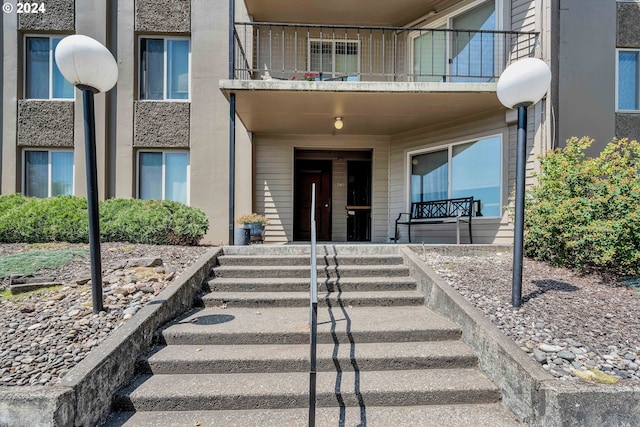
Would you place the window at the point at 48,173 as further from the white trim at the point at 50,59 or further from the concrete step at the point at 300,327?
the concrete step at the point at 300,327

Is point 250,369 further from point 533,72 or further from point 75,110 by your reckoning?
point 75,110

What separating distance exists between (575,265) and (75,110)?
402 inches

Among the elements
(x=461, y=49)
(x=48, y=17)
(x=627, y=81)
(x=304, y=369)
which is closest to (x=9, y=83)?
(x=48, y=17)

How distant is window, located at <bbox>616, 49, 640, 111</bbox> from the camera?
22.2 feet

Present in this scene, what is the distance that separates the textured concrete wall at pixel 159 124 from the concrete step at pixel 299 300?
207 inches

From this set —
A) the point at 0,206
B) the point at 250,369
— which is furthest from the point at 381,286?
the point at 0,206

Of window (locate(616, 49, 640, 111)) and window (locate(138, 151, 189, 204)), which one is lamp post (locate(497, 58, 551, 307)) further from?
window (locate(138, 151, 189, 204))

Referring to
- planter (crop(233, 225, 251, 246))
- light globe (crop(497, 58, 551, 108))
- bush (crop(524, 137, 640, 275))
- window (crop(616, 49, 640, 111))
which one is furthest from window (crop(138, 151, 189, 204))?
window (crop(616, 49, 640, 111))

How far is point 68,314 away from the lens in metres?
3.13

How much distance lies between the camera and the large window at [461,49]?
6609 mm

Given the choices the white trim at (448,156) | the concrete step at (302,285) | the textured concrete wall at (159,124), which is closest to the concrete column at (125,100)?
the textured concrete wall at (159,124)

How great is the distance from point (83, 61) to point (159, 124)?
18.0ft

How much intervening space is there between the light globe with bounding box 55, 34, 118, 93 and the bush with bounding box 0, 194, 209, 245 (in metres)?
2.83

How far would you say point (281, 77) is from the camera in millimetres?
8023
